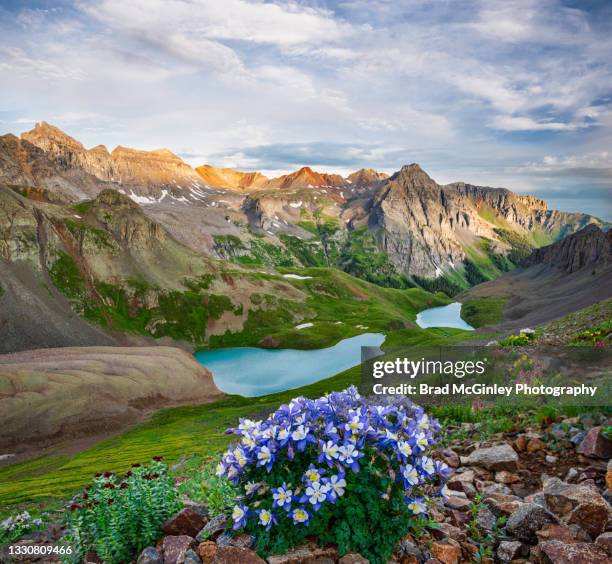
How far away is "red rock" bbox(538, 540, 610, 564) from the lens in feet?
20.1

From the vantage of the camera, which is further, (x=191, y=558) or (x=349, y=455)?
(x=191, y=558)

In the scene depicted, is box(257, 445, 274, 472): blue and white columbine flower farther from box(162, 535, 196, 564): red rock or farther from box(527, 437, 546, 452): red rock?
box(527, 437, 546, 452): red rock

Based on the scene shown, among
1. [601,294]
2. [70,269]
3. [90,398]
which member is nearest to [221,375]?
[90,398]

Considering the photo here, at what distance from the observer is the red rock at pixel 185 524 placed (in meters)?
7.65

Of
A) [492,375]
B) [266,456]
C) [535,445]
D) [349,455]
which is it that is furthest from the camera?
[492,375]

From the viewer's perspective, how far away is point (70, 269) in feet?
539

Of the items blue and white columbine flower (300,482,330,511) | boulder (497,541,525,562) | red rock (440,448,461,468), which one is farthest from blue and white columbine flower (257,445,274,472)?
red rock (440,448,461,468)

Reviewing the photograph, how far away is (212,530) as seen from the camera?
→ 7105 millimetres

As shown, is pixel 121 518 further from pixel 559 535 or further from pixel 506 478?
pixel 506 478

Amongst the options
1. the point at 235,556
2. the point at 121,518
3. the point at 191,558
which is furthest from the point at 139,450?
the point at 235,556

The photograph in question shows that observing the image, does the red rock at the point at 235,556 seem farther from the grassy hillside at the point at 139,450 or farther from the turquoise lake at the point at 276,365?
the turquoise lake at the point at 276,365

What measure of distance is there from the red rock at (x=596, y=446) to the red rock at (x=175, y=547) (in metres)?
8.95

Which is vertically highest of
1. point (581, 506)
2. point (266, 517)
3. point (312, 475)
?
point (312, 475)

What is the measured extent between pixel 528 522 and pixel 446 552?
5.54 feet
